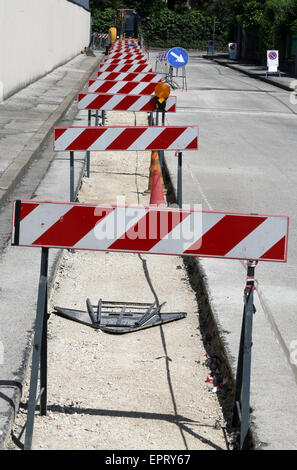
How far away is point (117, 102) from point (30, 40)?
1838 centimetres

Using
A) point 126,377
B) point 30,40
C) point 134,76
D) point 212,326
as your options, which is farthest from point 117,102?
point 30,40

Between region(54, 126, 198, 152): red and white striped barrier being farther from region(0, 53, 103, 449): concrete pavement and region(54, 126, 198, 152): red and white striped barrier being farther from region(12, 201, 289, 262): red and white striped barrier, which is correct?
region(12, 201, 289, 262): red and white striped barrier

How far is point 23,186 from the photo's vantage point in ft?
36.1

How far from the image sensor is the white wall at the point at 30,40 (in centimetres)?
2284

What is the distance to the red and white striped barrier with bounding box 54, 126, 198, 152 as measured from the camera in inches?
330

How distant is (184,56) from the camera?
87.6 ft

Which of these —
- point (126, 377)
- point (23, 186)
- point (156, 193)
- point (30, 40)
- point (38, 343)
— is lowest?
point (126, 377)

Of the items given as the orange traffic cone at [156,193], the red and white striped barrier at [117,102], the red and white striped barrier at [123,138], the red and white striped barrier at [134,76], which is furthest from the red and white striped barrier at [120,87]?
the red and white striped barrier at [123,138]

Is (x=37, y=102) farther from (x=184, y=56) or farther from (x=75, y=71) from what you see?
(x=75, y=71)

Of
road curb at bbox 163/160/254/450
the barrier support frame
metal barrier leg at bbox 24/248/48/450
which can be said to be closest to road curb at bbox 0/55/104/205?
road curb at bbox 163/160/254/450

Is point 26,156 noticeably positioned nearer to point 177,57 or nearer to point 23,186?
point 23,186

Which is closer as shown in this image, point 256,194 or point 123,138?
point 123,138

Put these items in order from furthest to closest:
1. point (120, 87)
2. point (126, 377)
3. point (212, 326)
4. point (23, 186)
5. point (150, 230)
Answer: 1. point (120, 87)
2. point (23, 186)
3. point (212, 326)
4. point (126, 377)
5. point (150, 230)

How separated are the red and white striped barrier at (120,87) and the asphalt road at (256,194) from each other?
127 cm
